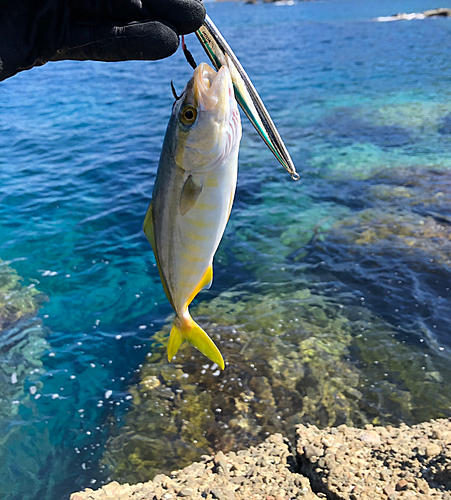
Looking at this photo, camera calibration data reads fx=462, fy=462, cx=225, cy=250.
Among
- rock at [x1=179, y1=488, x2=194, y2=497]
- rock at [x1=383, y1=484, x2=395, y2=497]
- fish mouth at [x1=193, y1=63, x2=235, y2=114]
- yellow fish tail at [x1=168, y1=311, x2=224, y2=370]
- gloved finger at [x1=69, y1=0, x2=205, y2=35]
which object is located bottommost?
rock at [x1=179, y1=488, x2=194, y2=497]

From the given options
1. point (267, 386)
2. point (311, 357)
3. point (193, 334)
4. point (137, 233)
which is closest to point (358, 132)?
point (137, 233)

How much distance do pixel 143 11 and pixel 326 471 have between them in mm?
3622

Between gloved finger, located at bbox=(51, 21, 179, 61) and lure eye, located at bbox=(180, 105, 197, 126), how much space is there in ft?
2.51

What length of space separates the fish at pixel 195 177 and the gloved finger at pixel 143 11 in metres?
0.64

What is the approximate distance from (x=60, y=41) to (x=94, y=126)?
14.7m

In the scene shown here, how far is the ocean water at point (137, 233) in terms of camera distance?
19.3 ft

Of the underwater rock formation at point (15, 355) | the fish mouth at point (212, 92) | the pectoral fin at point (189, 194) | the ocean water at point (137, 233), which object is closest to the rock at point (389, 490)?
the pectoral fin at point (189, 194)

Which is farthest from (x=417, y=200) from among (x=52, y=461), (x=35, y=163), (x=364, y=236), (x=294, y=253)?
(x=35, y=163)

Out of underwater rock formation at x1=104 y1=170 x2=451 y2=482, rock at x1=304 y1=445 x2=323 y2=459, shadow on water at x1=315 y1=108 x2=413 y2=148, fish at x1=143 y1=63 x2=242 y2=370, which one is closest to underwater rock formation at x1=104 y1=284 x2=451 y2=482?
underwater rock formation at x1=104 y1=170 x2=451 y2=482

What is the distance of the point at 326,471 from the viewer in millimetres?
3785

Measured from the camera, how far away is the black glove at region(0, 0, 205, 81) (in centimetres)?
257

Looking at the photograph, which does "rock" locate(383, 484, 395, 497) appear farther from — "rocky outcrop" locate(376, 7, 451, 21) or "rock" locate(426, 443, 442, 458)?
"rocky outcrop" locate(376, 7, 451, 21)

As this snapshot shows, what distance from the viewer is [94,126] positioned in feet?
54.8

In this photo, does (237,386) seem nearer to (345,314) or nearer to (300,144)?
(345,314)
